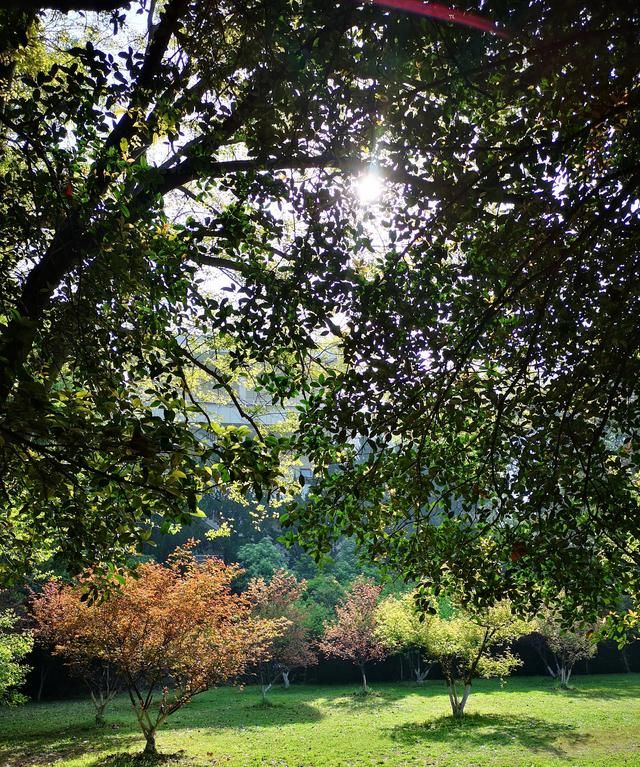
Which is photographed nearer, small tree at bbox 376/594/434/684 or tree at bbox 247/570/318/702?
small tree at bbox 376/594/434/684

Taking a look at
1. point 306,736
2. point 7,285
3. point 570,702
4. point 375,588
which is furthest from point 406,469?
point 375,588

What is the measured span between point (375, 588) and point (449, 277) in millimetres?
22416

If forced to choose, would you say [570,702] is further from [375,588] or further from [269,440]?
[269,440]

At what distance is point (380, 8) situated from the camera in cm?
286

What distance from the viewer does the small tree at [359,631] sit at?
23.7 m

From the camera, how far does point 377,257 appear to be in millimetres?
4133

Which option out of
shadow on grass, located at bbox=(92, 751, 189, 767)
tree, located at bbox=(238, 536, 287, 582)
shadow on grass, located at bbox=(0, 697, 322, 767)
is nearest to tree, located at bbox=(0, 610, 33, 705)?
shadow on grass, located at bbox=(0, 697, 322, 767)

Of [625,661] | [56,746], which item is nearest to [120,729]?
[56,746]

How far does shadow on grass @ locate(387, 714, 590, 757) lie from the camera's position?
1219 centimetres

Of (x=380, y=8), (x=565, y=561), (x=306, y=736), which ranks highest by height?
(x=380, y=8)

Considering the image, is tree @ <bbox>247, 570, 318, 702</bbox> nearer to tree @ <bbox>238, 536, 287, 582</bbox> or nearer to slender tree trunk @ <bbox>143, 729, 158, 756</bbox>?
tree @ <bbox>238, 536, 287, 582</bbox>

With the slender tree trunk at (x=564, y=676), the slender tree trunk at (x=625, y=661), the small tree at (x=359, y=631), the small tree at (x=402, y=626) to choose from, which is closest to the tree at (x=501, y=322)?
the small tree at (x=402, y=626)

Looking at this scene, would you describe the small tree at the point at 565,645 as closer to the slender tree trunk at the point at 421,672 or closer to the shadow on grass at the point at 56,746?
the slender tree trunk at the point at 421,672

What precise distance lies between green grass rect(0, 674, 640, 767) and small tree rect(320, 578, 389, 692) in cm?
201
